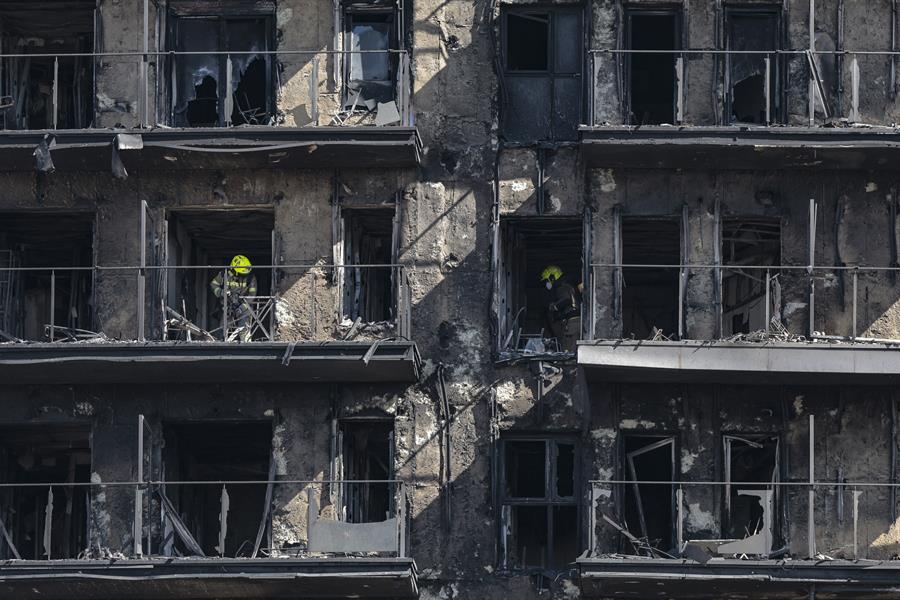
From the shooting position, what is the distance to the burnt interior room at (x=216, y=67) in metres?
41.4

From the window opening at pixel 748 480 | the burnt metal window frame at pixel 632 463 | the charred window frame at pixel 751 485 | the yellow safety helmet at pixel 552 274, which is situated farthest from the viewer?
the yellow safety helmet at pixel 552 274

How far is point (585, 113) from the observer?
134ft

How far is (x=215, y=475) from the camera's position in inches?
1702

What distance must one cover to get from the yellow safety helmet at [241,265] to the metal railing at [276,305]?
143mm

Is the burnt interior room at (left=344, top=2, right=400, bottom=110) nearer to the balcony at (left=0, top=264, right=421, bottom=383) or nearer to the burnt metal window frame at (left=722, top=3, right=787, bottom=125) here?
the balcony at (left=0, top=264, right=421, bottom=383)

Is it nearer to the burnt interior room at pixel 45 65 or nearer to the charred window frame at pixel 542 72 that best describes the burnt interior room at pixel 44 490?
the burnt interior room at pixel 45 65

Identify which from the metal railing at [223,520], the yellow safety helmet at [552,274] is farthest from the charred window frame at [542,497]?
the yellow safety helmet at [552,274]

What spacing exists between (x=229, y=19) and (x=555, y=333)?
21.9 ft

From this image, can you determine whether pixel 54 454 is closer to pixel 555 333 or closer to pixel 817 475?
pixel 555 333

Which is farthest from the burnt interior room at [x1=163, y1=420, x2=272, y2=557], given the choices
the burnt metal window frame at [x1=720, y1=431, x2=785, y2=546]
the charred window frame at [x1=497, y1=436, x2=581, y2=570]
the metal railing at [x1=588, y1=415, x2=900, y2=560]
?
the burnt metal window frame at [x1=720, y1=431, x2=785, y2=546]

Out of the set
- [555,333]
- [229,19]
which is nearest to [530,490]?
[555,333]

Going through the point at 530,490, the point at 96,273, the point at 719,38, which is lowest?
the point at 530,490

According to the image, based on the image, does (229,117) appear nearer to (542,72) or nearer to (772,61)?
(542,72)

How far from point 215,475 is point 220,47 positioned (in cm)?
664
